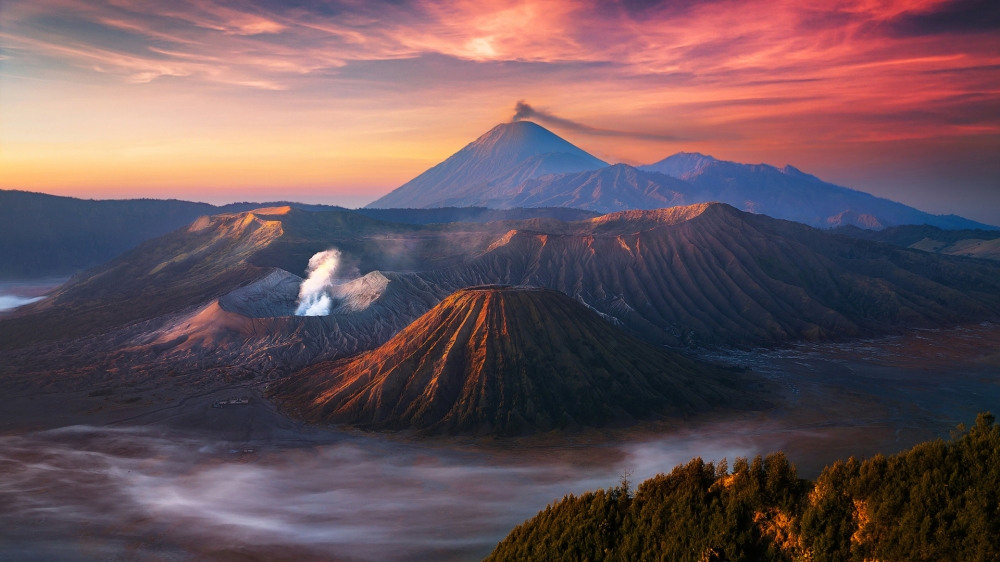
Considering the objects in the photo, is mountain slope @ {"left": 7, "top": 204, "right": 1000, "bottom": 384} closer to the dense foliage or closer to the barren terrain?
the barren terrain

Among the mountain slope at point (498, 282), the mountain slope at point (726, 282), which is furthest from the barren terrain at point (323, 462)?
the mountain slope at point (726, 282)

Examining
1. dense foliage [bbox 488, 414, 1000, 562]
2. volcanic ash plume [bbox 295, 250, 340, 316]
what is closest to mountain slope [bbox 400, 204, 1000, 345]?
volcanic ash plume [bbox 295, 250, 340, 316]

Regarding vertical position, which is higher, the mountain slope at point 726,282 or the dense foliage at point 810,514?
the mountain slope at point 726,282

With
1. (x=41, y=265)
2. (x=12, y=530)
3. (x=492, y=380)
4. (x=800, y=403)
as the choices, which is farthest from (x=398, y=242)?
(x=41, y=265)

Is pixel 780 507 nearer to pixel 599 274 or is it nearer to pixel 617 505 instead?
pixel 617 505

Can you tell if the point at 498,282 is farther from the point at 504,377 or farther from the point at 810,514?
the point at 810,514

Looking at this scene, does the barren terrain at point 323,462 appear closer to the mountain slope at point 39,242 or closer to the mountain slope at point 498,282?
the mountain slope at point 498,282
